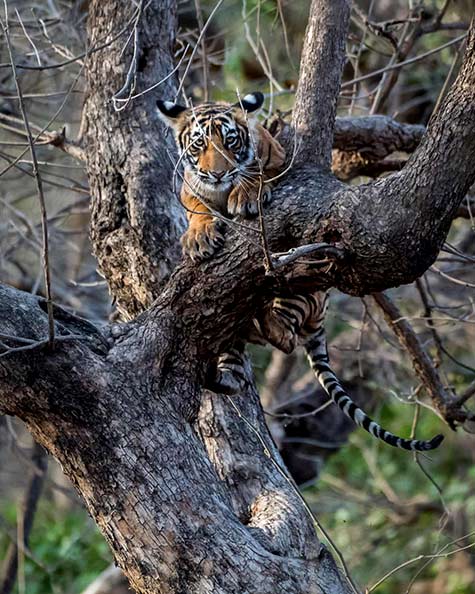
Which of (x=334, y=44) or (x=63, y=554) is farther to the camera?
(x=63, y=554)

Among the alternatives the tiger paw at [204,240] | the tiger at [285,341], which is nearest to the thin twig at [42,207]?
the tiger paw at [204,240]

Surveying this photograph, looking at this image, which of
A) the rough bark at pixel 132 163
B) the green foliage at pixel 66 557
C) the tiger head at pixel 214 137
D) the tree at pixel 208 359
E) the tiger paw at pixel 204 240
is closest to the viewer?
the tree at pixel 208 359

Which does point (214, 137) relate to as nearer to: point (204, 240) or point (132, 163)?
point (132, 163)

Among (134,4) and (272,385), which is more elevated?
(134,4)

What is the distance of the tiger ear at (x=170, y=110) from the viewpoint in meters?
4.95

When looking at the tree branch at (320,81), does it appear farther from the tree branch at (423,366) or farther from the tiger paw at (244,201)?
the tree branch at (423,366)

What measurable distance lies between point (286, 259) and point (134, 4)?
2.63m

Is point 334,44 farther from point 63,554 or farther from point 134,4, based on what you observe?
point 63,554

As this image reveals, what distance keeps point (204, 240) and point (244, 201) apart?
11.3 inches

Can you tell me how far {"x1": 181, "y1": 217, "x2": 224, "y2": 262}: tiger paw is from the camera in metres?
3.96

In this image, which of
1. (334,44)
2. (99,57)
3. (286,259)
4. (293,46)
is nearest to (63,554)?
(293,46)

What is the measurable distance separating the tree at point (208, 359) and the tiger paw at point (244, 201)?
17 centimetres

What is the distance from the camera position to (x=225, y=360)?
4.69m

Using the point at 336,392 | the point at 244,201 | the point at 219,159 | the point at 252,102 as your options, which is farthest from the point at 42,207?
the point at 336,392
